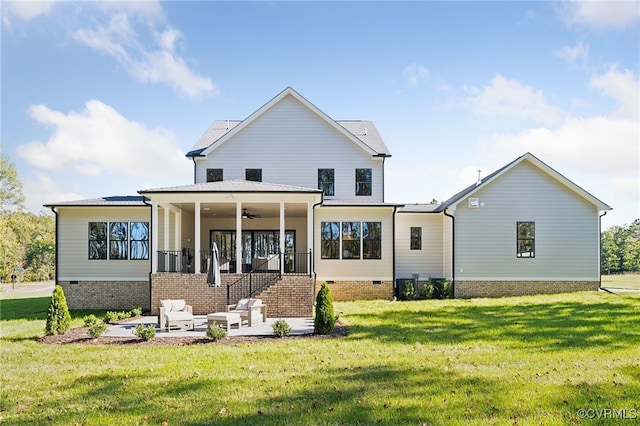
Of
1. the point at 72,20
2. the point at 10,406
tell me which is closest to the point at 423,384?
the point at 10,406

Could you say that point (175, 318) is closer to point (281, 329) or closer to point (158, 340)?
point (158, 340)

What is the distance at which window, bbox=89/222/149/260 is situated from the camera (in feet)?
65.6

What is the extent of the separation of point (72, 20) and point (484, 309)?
650 inches

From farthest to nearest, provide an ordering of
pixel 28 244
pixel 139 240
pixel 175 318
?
pixel 28 244 → pixel 139 240 → pixel 175 318

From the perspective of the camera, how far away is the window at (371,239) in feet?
67.4

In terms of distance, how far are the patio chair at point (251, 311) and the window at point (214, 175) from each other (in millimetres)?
8703

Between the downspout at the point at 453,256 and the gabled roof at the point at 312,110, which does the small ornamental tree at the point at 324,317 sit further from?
the gabled roof at the point at 312,110

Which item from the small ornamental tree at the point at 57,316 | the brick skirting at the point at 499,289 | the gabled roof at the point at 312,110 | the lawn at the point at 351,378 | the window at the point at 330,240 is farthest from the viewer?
the gabled roof at the point at 312,110

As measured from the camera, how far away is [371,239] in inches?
811

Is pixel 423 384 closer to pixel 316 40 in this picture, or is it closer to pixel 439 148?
pixel 316 40

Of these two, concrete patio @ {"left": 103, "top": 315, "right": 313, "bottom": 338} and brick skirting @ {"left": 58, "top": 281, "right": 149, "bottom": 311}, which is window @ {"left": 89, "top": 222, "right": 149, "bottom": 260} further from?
concrete patio @ {"left": 103, "top": 315, "right": 313, "bottom": 338}

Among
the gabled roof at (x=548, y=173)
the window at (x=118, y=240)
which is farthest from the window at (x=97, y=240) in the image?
the gabled roof at (x=548, y=173)

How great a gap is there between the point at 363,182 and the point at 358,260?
12.1ft

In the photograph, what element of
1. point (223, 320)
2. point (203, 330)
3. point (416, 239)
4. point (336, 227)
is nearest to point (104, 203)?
point (203, 330)
